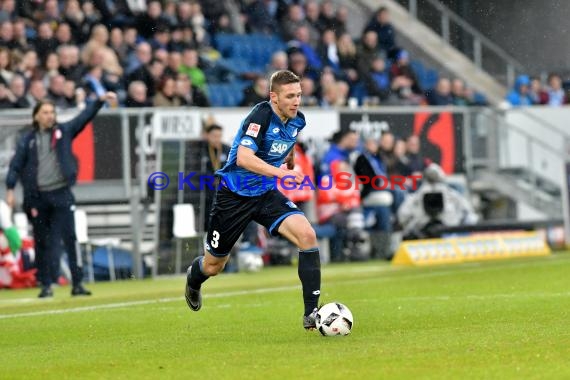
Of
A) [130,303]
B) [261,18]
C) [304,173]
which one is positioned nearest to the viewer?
[130,303]

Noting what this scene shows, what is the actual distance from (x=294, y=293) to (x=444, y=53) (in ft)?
55.5

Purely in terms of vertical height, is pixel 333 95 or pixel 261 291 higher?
pixel 333 95

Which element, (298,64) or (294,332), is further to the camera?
(298,64)

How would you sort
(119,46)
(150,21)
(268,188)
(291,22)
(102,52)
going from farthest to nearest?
1. (291,22)
2. (150,21)
3. (119,46)
4. (102,52)
5. (268,188)

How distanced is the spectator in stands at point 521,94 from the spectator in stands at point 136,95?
1015cm

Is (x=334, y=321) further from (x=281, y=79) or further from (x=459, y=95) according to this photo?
(x=459, y=95)

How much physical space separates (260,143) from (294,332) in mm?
1510

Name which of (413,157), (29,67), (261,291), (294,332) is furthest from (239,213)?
(413,157)

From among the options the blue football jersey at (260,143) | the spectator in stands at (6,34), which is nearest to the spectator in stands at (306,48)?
the spectator in stands at (6,34)

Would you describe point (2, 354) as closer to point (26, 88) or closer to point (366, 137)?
point (26, 88)

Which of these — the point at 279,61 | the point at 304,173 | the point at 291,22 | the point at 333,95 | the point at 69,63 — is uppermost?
the point at 291,22

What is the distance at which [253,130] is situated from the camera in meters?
10.4

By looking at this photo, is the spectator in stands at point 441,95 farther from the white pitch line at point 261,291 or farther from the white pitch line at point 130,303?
the white pitch line at point 130,303

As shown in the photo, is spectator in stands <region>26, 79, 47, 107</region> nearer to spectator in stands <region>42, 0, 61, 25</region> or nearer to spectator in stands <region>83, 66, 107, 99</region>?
spectator in stands <region>83, 66, 107, 99</region>
